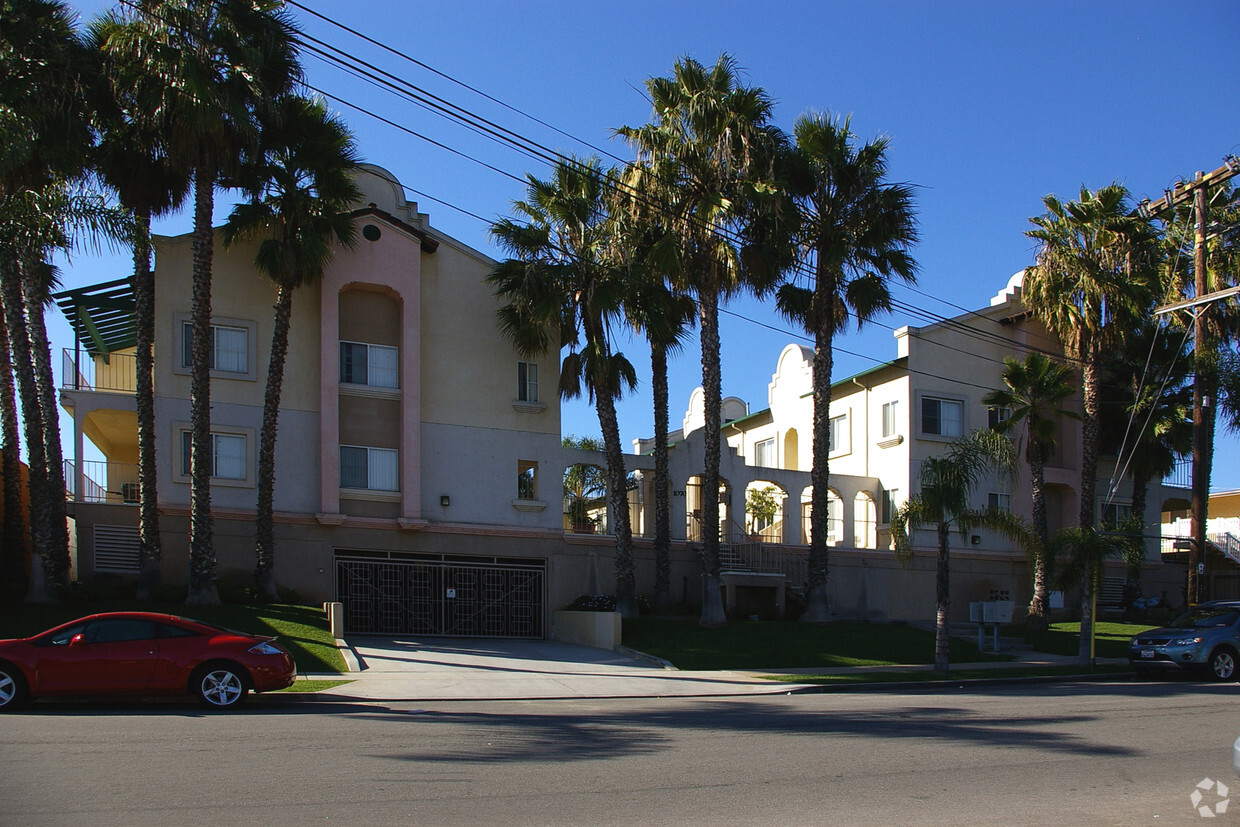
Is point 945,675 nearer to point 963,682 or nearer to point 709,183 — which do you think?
point 963,682

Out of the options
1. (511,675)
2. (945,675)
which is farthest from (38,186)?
(945,675)

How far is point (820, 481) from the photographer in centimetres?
2755

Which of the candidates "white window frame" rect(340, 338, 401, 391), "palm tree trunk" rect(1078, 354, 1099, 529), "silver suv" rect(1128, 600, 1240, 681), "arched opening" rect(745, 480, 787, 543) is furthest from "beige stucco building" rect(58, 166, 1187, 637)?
"silver suv" rect(1128, 600, 1240, 681)

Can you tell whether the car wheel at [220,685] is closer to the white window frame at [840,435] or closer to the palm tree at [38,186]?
the palm tree at [38,186]

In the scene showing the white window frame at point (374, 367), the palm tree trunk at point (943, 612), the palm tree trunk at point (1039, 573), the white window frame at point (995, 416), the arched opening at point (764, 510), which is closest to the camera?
the palm tree trunk at point (943, 612)


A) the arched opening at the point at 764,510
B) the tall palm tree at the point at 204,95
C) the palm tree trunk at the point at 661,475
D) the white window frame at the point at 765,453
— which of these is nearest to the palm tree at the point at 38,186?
the tall palm tree at the point at 204,95

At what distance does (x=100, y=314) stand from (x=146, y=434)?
5828mm

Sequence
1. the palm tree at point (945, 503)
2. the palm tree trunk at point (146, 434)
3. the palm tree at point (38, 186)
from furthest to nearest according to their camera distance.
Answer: the palm tree trunk at point (146, 434) < the palm tree at point (945, 503) < the palm tree at point (38, 186)

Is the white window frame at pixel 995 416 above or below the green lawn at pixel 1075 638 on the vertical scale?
above

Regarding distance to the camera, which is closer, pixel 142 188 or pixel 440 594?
pixel 142 188

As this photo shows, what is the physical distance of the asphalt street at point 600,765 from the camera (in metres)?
8.05

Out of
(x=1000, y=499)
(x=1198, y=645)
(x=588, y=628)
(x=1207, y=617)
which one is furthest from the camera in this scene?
(x=1000, y=499)

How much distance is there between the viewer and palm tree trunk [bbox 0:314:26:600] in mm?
23156

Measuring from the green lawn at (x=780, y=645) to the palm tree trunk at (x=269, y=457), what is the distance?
8707 mm
